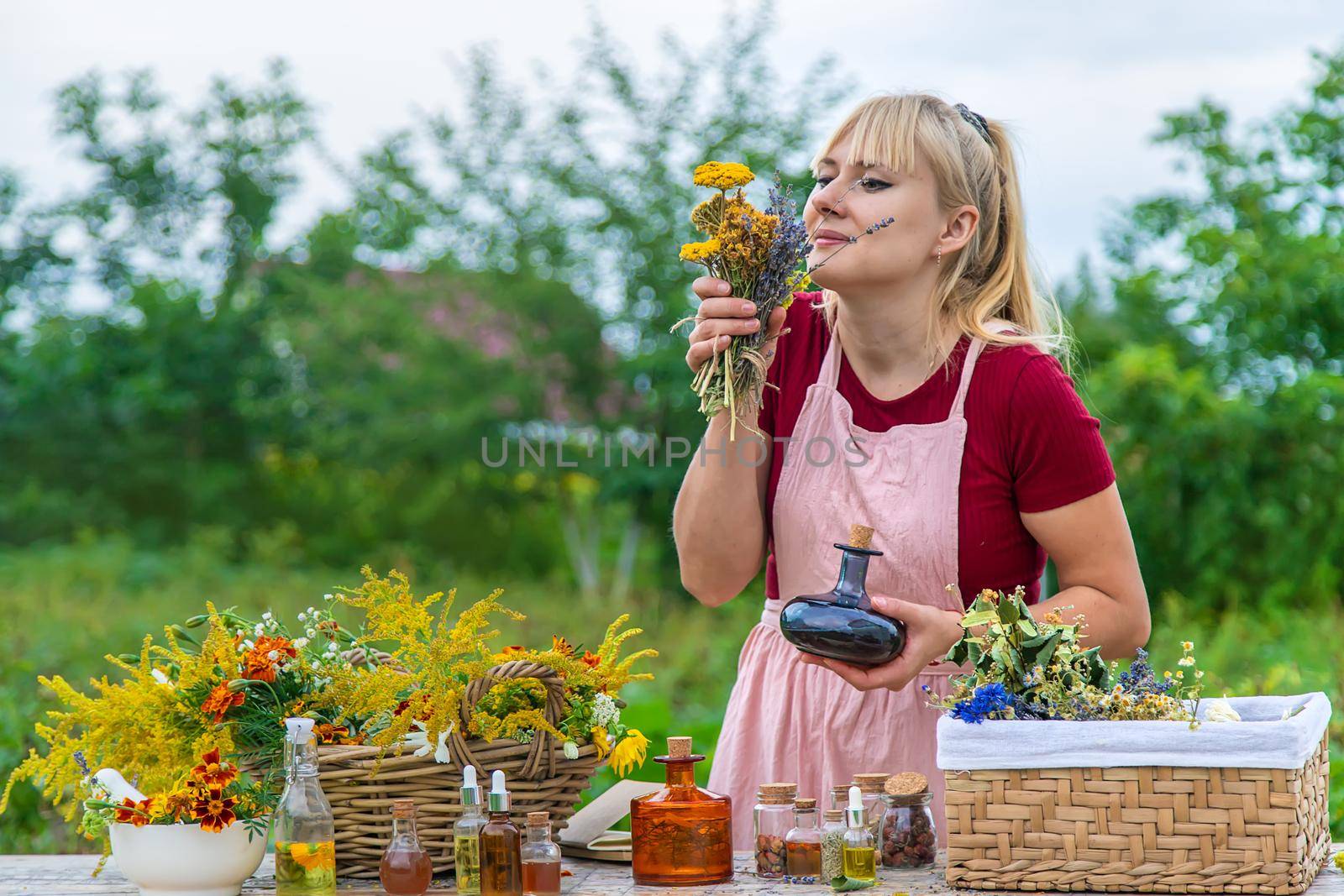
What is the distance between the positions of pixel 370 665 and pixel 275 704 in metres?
0.21

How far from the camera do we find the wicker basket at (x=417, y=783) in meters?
2.02

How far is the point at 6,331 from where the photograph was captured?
→ 13586 millimetres

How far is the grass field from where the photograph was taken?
202 inches

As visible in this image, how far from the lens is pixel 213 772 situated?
77.9 inches

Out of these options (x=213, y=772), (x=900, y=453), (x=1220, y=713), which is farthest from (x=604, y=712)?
(x=1220, y=713)

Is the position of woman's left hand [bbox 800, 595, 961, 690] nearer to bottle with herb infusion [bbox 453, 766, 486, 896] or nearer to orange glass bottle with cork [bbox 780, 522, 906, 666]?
orange glass bottle with cork [bbox 780, 522, 906, 666]

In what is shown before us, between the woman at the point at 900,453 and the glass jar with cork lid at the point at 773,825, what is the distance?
24 centimetres

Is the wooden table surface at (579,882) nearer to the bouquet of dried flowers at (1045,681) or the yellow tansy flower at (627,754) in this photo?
the yellow tansy flower at (627,754)

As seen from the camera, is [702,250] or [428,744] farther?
[702,250]

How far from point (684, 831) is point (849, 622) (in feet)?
1.28

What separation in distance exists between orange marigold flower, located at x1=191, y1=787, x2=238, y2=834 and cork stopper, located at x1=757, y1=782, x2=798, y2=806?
77 cm

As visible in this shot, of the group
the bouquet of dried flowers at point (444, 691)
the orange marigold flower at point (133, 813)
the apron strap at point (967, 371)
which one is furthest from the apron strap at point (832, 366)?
the orange marigold flower at point (133, 813)

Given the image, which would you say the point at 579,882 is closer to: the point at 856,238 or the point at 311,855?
the point at 311,855

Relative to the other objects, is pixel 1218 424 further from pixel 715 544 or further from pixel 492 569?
pixel 492 569
